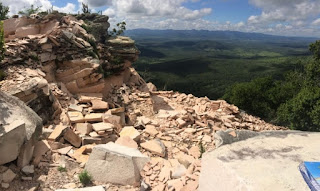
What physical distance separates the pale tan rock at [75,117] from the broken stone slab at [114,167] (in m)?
3.81

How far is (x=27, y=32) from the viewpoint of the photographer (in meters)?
16.1

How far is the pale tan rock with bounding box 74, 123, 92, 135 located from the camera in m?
8.86

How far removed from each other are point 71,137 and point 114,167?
2934mm

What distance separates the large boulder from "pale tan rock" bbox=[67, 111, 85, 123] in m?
2.58

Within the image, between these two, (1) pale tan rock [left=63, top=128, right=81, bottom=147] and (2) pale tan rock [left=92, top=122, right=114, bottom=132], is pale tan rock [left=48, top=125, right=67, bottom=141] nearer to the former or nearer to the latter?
(1) pale tan rock [left=63, top=128, right=81, bottom=147]

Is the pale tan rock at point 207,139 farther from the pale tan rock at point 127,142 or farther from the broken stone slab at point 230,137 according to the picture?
the broken stone slab at point 230,137

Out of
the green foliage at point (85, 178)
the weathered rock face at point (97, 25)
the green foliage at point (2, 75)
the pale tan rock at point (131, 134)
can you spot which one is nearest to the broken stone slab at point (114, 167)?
the green foliage at point (85, 178)

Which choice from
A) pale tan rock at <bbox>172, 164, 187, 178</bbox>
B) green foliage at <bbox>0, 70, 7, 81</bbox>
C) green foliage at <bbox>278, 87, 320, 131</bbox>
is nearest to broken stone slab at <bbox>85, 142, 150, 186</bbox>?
pale tan rock at <bbox>172, 164, 187, 178</bbox>

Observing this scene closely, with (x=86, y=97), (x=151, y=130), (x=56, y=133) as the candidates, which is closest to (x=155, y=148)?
(x=151, y=130)

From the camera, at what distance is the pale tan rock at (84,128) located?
29.1ft

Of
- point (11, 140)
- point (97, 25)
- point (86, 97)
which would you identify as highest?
point (97, 25)

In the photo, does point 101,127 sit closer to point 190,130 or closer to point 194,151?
point 194,151

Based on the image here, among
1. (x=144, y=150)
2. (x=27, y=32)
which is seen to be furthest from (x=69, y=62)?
(x=144, y=150)

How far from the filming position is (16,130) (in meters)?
5.61
